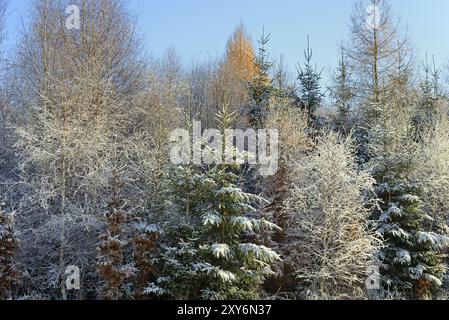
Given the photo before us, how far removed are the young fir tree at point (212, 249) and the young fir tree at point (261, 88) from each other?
377 inches

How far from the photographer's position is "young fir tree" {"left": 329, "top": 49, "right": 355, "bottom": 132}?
23594 millimetres

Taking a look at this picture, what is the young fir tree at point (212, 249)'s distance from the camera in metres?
10.8

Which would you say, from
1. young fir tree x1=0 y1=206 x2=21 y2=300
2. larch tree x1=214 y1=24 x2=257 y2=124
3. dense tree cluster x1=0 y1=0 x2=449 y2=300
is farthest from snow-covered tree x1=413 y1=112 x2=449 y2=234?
young fir tree x1=0 y1=206 x2=21 y2=300

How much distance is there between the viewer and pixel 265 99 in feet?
73.5

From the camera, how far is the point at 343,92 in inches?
953

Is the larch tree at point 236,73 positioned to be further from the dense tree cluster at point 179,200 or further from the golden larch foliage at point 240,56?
the dense tree cluster at point 179,200

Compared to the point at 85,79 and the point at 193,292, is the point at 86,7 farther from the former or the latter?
the point at 193,292

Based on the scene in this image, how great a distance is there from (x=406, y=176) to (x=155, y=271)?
975 cm

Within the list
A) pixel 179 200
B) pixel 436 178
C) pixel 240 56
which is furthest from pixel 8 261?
pixel 240 56

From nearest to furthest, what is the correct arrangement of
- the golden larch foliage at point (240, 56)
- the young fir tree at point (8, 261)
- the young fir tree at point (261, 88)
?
the young fir tree at point (8, 261) < the young fir tree at point (261, 88) < the golden larch foliage at point (240, 56)

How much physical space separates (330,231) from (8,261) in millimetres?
9789

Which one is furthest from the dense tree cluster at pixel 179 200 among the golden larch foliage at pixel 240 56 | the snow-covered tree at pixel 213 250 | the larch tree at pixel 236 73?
the golden larch foliage at pixel 240 56

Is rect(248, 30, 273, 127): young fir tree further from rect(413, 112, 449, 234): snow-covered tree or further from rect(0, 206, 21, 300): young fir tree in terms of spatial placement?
rect(0, 206, 21, 300): young fir tree

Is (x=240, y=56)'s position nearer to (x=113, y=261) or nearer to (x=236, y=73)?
(x=236, y=73)
